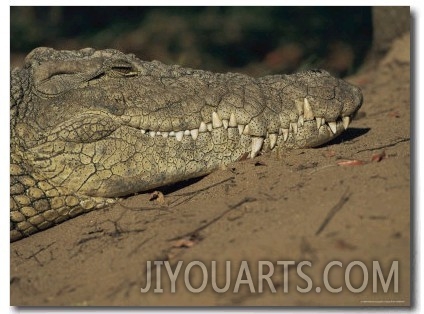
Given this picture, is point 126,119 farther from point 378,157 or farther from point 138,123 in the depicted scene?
point 378,157

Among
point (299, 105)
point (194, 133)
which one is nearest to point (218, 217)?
point (194, 133)

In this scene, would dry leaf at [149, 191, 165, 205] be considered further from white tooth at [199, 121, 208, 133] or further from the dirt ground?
white tooth at [199, 121, 208, 133]

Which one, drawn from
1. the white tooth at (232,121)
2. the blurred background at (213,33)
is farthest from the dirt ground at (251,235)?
the blurred background at (213,33)

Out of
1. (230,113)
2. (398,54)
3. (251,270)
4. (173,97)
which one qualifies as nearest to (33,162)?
(173,97)

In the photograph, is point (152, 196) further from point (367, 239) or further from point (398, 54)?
point (398, 54)

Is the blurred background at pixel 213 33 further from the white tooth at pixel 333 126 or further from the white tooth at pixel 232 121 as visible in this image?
the white tooth at pixel 232 121
